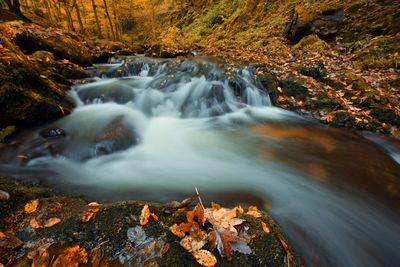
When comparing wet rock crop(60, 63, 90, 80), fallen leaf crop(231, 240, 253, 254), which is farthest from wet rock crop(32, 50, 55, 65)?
fallen leaf crop(231, 240, 253, 254)

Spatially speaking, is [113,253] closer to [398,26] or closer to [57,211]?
[57,211]

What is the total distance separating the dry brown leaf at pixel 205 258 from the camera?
145 cm

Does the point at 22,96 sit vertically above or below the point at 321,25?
below

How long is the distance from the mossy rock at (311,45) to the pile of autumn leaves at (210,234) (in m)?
9.48

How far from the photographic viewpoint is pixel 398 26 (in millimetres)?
7727

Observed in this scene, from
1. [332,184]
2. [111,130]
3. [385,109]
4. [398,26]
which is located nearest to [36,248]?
[111,130]

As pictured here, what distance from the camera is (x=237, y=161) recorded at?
4336 millimetres

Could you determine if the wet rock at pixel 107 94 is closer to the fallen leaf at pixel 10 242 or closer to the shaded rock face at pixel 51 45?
the shaded rock face at pixel 51 45

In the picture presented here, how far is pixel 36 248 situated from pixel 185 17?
2682cm

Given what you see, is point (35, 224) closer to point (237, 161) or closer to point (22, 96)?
point (237, 161)

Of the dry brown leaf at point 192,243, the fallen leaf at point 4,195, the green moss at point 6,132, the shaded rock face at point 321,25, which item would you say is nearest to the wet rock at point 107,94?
the green moss at point 6,132

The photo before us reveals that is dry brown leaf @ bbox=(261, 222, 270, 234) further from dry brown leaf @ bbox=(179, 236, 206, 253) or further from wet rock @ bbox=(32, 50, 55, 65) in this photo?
wet rock @ bbox=(32, 50, 55, 65)

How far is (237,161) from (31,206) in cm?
327

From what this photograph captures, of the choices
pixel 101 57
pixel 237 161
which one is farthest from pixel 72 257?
pixel 101 57
